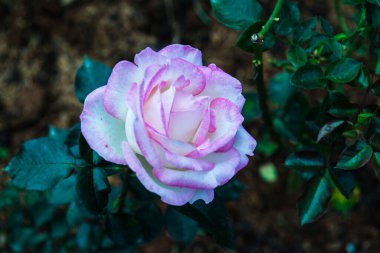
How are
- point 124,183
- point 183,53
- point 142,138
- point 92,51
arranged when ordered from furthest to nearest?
point 92,51 → point 124,183 → point 183,53 → point 142,138

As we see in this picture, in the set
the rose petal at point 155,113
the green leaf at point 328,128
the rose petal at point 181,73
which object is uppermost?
the rose petal at point 181,73

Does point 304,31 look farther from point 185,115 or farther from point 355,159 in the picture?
point 185,115

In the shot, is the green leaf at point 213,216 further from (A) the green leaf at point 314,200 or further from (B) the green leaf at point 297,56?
(B) the green leaf at point 297,56

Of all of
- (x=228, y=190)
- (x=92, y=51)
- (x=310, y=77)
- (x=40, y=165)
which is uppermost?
(x=310, y=77)

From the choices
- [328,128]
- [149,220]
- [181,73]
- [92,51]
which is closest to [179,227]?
[149,220]

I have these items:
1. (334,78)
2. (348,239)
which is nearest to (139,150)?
(334,78)

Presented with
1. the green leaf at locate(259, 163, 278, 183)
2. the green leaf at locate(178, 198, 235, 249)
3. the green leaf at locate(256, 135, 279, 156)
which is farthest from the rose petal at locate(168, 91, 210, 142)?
the green leaf at locate(259, 163, 278, 183)

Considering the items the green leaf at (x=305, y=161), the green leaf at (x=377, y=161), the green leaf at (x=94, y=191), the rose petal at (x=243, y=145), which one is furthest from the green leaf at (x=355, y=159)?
the green leaf at (x=94, y=191)
